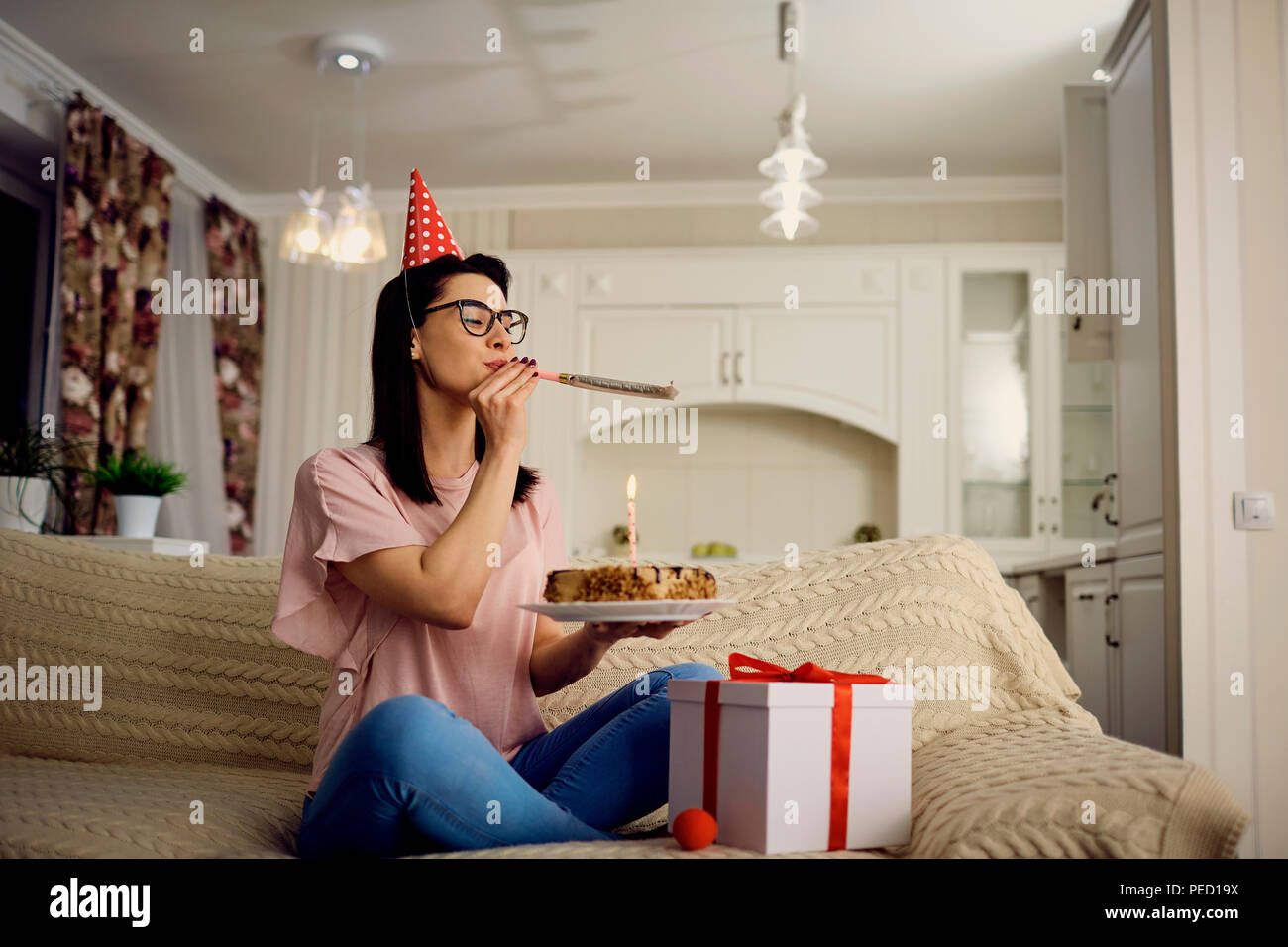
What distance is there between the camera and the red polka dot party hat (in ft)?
5.38

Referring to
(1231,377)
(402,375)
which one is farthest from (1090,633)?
(402,375)

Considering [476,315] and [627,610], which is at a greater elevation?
[476,315]

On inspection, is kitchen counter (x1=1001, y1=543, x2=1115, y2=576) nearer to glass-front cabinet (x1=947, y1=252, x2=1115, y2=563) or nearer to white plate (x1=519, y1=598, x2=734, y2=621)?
glass-front cabinet (x1=947, y1=252, x2=1115, y2=563)

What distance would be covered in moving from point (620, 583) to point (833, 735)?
0.96 ft

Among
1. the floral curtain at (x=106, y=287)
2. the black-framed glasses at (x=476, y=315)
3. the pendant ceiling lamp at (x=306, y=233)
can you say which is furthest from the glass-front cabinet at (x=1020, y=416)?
the black-framed glasses at (x=476, y=315)

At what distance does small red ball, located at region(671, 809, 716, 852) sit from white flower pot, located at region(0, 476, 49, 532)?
251 cm

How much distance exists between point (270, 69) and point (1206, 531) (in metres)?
3.45

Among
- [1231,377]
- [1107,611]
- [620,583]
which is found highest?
[1231,377]

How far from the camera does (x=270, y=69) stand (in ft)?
12.8

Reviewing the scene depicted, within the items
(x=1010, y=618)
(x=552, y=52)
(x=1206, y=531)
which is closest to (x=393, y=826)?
(x=1010, y=618)

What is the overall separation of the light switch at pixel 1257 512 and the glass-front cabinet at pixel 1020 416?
234cm

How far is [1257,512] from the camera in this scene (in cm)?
222

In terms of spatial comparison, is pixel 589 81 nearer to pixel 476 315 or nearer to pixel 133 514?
pixel 133 514

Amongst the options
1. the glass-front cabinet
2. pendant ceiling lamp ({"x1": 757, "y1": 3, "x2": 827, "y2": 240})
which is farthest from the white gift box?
the glass-front cabinet
